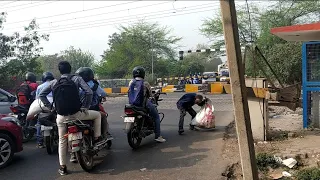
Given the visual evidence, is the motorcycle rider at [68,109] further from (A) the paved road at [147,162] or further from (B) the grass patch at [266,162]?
(B) the grass patch at [266,162]

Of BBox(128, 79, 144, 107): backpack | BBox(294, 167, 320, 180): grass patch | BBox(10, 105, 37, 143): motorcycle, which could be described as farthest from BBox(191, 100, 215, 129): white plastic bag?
BBox(10, 105, 37, 143): motorcycle

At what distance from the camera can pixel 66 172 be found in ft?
18.6

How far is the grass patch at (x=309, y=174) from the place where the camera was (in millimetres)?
4652

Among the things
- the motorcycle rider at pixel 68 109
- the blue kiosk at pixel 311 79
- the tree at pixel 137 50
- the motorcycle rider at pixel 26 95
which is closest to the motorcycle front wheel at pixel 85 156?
the motorcycle rider at pixel 68 109

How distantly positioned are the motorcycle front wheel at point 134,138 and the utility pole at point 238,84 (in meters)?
3.50

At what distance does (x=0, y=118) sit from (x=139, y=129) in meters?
2.78

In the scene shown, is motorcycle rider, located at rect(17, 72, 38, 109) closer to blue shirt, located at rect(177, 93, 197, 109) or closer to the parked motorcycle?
the parked motorcycle

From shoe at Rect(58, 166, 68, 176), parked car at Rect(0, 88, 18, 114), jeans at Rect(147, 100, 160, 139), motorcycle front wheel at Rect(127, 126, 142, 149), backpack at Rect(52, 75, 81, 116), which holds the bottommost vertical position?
shoe at Rect(58, 166, 68, 176)

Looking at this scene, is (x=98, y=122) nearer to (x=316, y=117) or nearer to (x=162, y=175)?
(x=162, y=175)

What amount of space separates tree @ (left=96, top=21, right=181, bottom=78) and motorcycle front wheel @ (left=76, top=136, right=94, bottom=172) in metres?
35.3

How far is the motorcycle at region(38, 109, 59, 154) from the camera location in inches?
269

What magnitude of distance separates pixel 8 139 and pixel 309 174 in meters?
5.29

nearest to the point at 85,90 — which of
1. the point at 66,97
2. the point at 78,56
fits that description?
the point at 66,97

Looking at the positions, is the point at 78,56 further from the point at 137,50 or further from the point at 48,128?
the point at 48,128
